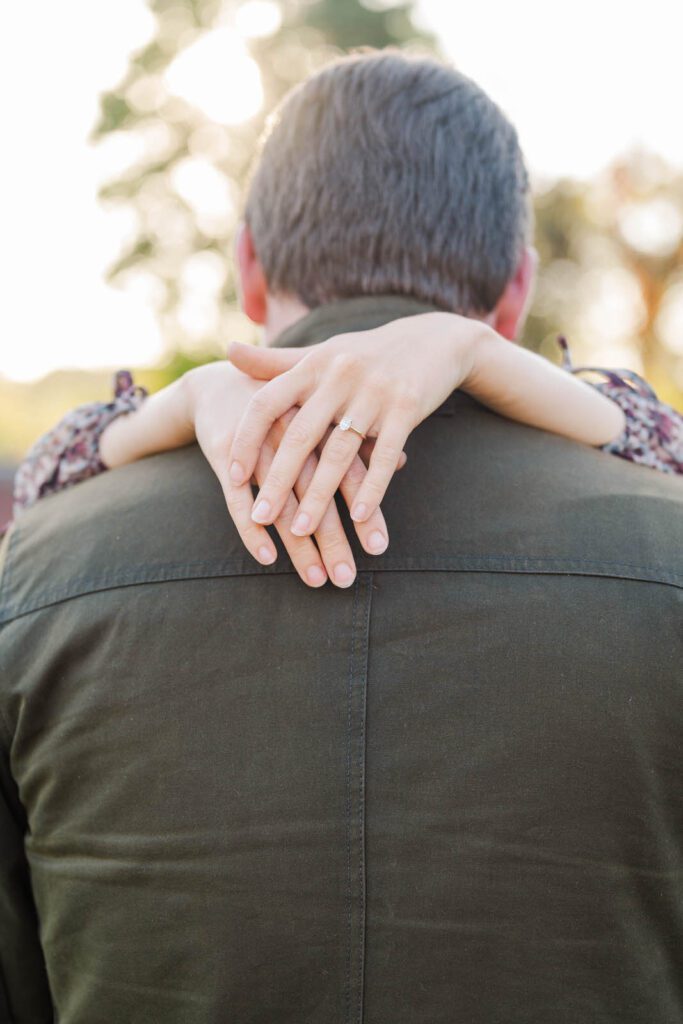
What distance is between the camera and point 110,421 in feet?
6.09

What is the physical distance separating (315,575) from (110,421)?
0.75m

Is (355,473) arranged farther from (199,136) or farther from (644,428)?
(199,136)

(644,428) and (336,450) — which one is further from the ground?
(336,450)

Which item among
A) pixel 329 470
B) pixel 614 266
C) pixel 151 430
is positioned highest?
pixel 329 470

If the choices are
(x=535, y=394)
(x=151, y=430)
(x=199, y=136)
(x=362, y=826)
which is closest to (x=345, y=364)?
(x=535, y=394)

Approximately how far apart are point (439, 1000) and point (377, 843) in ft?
0.74

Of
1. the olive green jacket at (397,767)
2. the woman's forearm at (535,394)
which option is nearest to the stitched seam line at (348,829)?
the olive green jacket at (397,767)

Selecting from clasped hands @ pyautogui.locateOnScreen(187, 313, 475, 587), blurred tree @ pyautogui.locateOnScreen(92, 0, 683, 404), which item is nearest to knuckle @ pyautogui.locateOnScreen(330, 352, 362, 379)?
clasped hands @ pyautogui.locateOnScreen(187, 313, 475, 587)

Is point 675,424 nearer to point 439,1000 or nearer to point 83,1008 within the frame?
point 439,1000

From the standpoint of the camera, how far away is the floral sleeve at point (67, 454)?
5.83 feet

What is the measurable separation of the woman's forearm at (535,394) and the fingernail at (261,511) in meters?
0.41

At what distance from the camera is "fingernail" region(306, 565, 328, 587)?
4.19 feet

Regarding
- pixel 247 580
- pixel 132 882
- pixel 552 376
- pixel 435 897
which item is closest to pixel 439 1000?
pixel 435 897

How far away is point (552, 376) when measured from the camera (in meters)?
1.53
